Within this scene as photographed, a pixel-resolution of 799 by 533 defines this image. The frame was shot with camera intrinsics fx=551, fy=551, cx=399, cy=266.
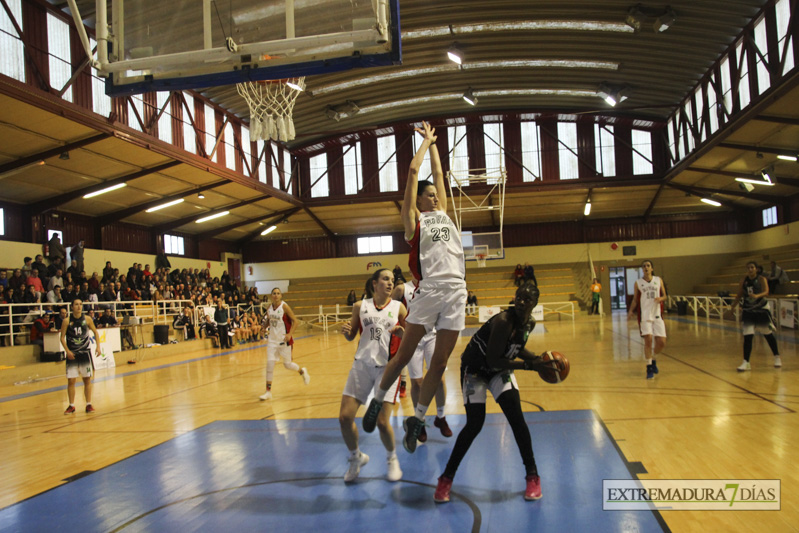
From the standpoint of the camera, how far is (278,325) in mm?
9438

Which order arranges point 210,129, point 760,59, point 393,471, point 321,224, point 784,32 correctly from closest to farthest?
point 393,471
point 784,32
point 760,59
point 210,129
point 321,224

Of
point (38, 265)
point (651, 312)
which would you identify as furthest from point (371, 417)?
point (38, 265)

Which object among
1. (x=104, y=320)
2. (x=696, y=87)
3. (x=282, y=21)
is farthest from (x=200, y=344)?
(x=696, y=87)

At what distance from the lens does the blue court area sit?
3.74 metres

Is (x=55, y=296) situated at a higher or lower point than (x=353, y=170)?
lower

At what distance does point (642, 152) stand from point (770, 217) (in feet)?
23.6

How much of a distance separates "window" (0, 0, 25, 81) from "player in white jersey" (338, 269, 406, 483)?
12.3 m

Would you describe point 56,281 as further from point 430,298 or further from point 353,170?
point 430,298

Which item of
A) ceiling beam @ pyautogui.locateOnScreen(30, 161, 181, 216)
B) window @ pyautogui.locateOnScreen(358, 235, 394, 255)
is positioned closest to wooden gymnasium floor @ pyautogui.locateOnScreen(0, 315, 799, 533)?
ceiling beam @ pyautogui.locateOnScreen(30, 161, 181, 216)

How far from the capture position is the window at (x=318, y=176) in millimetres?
→ 28969

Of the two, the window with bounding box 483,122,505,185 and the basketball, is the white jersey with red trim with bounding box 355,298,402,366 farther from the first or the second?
the window with bounding box 483,122,505,185

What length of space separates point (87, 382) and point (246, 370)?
14.8 feet

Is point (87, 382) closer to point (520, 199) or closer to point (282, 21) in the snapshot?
point (282, 21)

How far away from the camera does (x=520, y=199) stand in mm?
27906
